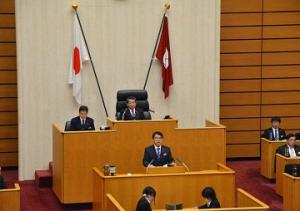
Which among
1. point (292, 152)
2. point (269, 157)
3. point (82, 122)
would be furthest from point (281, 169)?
point (82, 122)

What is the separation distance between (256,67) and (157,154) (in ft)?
14.0

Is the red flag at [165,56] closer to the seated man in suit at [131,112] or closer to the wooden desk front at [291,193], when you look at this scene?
the seated man in suit at [131,112]

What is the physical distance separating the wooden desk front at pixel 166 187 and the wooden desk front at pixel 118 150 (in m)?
0.95

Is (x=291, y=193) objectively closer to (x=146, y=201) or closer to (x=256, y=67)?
(x=146, y=201)

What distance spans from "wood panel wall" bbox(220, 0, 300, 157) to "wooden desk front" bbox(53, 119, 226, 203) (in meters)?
2.41

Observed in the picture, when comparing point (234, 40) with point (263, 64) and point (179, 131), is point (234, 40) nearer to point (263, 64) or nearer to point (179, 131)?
point (263, 64)

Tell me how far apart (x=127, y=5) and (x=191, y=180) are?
13.6ft

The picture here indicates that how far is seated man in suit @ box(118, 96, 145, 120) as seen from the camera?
12.3 meters

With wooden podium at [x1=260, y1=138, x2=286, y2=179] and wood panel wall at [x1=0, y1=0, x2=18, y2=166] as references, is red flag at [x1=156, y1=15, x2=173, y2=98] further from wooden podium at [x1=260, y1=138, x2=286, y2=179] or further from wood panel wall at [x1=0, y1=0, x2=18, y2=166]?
wood panel wall at [x1=0, y1=0, x2=18, y2=166]

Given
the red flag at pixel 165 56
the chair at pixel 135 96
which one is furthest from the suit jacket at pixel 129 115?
the red flag at pixel 165 56

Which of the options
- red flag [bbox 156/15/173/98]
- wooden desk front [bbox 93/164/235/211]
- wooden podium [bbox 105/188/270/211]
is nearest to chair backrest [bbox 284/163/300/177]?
wooden desk front [bbox 93/164/235/211]

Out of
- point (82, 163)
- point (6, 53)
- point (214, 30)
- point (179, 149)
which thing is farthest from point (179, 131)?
point (6, 53)

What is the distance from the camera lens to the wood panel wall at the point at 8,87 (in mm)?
13812

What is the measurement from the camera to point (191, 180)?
10.6 m
